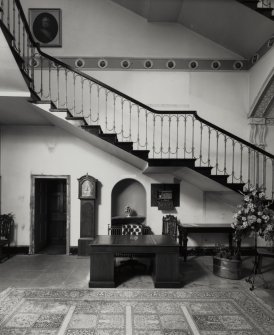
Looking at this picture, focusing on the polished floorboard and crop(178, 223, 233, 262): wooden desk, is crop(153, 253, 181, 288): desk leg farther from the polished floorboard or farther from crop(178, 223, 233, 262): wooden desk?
crop(178, 223, 233, 262): wooden desk

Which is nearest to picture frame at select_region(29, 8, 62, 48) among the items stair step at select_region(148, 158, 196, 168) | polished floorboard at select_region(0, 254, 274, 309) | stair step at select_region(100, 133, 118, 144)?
stair step at select_region(100, 133, 118, 144)

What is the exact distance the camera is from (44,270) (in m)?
6.52

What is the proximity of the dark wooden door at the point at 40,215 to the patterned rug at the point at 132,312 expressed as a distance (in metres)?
2.97

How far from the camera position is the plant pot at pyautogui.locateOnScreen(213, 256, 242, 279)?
19.6 feet

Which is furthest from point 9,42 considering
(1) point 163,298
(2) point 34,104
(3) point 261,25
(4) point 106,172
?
(3) point 261,25

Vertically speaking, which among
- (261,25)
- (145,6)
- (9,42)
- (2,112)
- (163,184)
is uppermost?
(145,6)

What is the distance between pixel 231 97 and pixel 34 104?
490cm

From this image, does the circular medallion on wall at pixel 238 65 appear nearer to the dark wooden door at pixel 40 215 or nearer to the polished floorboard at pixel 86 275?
the polished floorboard at pixel 86 275

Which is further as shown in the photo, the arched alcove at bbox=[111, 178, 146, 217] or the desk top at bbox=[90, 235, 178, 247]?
the arched alcove at bbox=[111, 178, 146, 217]

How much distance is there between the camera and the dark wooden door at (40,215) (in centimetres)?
814

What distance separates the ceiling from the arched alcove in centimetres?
424

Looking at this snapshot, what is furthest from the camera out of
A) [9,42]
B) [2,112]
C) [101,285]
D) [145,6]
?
[145,6]

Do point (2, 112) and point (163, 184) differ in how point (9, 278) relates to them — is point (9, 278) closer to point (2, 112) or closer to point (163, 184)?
point (2, 112)

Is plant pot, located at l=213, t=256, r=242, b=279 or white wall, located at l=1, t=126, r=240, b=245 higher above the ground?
white wall, located at l=1, t=126, r=240, b=245
